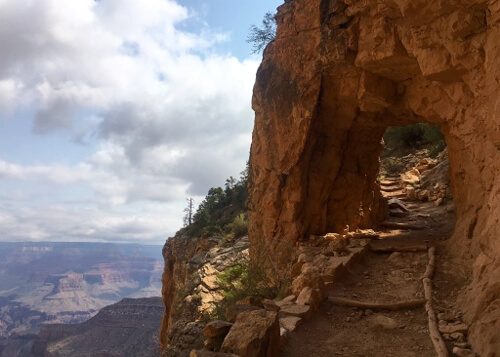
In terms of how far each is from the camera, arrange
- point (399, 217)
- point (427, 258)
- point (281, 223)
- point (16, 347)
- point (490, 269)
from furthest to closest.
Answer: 1. point (16, 347)
2. point (399, 217)
3. point (281, 223)
4. point (427, 258)
5. point (490, 269)

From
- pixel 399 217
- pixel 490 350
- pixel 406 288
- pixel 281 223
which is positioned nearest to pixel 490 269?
pixel 490 350

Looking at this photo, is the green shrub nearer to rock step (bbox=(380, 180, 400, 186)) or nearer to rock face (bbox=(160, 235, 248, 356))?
A: rock face (bbox=(160, 235, 248, 356))

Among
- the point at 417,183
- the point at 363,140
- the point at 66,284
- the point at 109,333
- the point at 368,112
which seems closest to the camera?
the point at 368,112

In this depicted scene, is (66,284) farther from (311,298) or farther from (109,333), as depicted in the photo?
(311,298)

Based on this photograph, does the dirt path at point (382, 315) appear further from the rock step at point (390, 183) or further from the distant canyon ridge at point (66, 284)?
the distant canyon ridge at point (66, 284)

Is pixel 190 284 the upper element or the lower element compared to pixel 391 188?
lower

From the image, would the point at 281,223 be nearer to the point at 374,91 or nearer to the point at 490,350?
the point at 374,91

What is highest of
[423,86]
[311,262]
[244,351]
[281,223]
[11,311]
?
[423,86]

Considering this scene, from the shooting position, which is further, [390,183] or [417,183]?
[390,183]

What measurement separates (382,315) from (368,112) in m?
5.56

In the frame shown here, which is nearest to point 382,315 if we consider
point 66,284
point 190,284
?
point 190,284

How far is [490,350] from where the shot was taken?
11.9ft

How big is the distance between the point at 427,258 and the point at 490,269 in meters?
2.88

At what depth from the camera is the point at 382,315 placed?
564 centimetres
